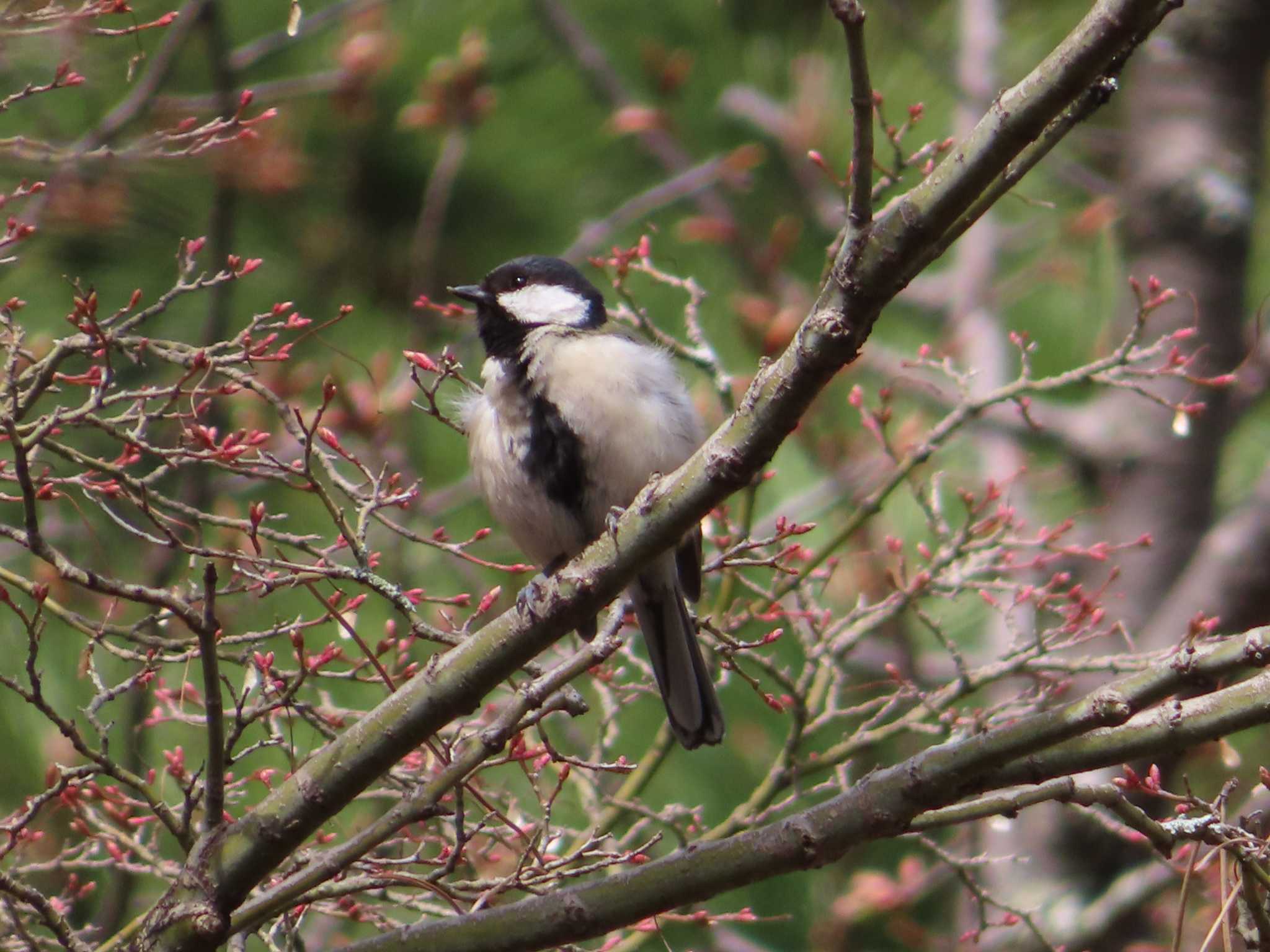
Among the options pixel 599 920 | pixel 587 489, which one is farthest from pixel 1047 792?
pixel 587 489

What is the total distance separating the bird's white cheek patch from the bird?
0.41 ft

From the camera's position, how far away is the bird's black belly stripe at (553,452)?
3.39 metres

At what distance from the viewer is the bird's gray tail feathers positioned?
127 inches

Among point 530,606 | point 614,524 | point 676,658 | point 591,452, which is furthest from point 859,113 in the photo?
point 676,658

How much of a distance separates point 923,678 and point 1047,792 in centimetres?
367

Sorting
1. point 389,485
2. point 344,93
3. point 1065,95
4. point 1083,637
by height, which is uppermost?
point 344,93

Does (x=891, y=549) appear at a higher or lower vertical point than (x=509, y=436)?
lower

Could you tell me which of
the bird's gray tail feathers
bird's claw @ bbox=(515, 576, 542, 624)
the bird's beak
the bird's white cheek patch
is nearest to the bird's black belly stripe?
the bird's gray tail feathers

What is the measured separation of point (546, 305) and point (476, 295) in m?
0.20

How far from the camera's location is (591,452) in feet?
11.1

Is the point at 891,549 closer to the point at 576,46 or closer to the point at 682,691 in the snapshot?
the point at 682,691

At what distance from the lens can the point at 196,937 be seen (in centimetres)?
199

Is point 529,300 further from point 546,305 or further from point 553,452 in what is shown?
point 553,452

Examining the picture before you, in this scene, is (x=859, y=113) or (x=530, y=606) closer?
(x=859, y=113)
